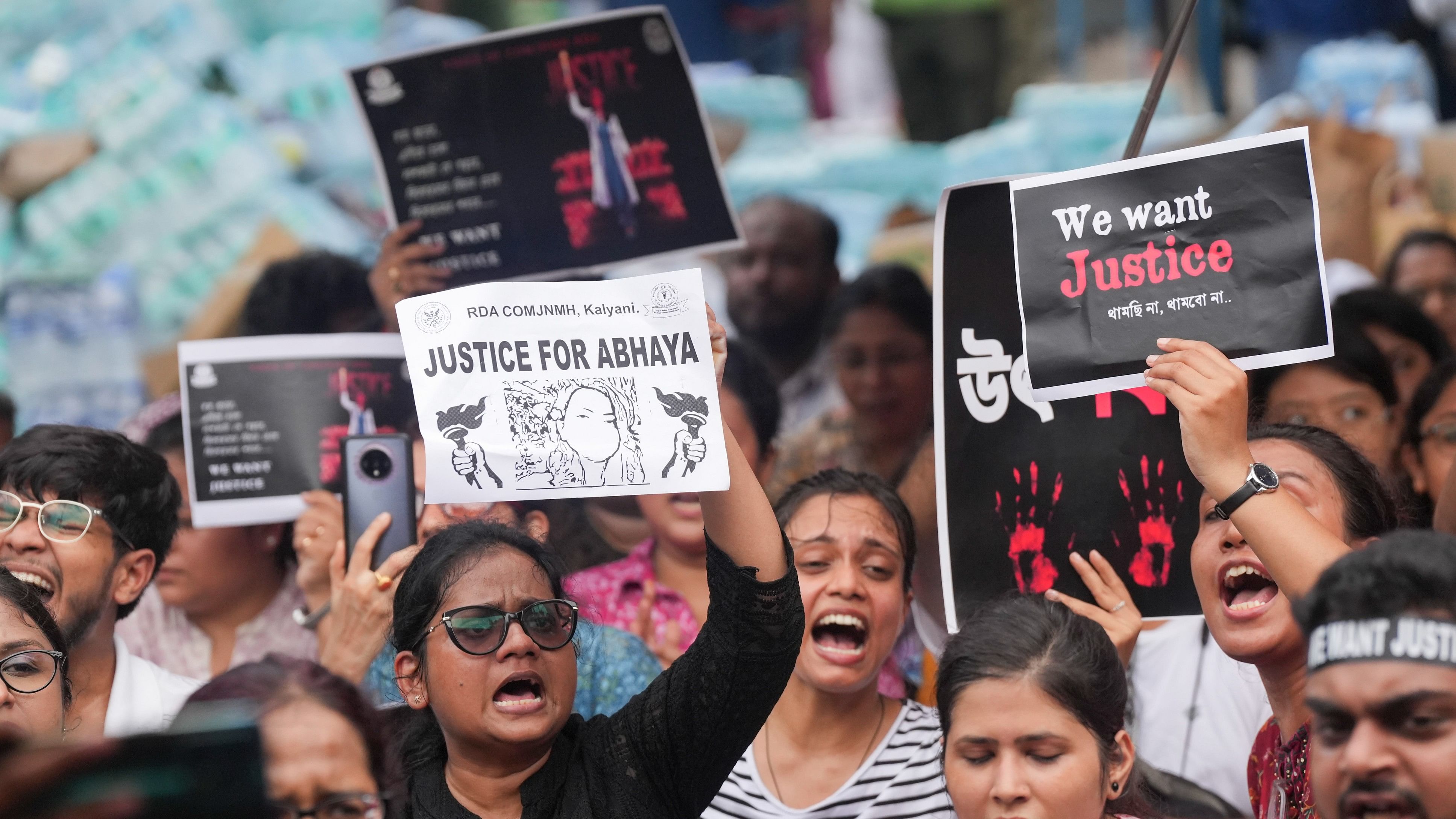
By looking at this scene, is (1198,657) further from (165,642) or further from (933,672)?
(165,642)

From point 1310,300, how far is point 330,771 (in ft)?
5.80

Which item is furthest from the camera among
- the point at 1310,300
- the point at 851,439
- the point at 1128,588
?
the point at 851,439

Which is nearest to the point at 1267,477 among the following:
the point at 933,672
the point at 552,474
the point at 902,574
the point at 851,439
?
the point at 902,574

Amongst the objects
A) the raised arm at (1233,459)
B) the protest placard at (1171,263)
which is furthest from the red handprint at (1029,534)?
the raised arm at (1233,459)

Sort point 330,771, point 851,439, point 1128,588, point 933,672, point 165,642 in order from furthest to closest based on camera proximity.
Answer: point 851,439
point 165,642
point 933,672
point 1128,588
point 330,771

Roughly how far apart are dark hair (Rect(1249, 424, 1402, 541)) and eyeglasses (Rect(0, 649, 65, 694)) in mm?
2113

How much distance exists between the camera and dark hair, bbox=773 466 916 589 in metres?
3.21

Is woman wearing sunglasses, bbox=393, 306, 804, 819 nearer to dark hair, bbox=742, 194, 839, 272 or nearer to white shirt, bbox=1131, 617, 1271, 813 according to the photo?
white shirt, bbox=1131, 617, 1271, 813

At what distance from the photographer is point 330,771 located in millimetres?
2281

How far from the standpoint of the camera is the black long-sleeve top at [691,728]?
8.02ft

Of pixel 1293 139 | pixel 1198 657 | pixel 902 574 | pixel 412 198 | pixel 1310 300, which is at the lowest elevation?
pixel 1198 657

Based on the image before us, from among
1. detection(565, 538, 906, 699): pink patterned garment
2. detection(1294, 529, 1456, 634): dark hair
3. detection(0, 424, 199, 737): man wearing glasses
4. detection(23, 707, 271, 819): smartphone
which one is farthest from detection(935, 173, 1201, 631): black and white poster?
detection(23, 707, 271, 819): smartphone

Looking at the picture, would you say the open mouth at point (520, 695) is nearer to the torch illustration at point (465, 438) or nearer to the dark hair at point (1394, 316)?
the torch illustration at point (465, 438)

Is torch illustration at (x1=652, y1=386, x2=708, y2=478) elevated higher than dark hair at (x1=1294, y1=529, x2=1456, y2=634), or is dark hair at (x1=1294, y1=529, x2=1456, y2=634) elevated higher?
torch illustration at (x1=652, y1=386, x2=708, y2=478)
